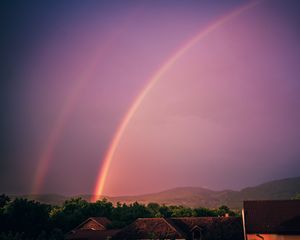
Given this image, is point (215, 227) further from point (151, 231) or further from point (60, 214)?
point (60, 214)

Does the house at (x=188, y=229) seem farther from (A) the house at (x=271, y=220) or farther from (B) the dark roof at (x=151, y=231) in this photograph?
(A) the house at (x=271, y=220)

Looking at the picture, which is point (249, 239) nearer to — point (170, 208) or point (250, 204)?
point (250, 204)

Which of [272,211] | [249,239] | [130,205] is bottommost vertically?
[249,239]

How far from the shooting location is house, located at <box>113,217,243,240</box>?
59.5 m

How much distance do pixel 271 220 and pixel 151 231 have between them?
17671mm

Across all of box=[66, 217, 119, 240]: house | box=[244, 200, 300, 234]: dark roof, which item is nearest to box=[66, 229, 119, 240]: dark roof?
box=[66, 217, 119, 240]: house

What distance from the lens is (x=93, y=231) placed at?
246 ft

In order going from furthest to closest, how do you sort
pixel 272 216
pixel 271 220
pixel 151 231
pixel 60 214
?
1. pixel 60 214
2. pixel 151 231
3. pixel 272 216
4. pixel 271 220

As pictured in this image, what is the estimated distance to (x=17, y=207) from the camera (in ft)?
227

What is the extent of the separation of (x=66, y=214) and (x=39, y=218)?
21.5m

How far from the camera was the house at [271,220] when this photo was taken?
179ft

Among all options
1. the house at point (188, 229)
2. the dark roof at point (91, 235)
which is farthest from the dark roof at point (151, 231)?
the dark roof at point (91, 235)

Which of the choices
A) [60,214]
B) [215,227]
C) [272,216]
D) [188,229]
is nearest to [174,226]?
[188,229]

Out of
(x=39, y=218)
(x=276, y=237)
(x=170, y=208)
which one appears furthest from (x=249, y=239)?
(x=170, y=208)
